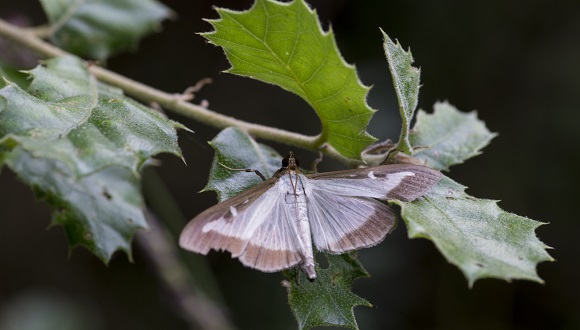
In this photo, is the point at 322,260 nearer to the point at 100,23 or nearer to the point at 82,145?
the point at 82,145

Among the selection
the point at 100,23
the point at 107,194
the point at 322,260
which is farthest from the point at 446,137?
the point at 100,23

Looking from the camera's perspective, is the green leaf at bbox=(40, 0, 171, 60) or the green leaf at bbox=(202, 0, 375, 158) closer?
the green leaf at bbox=(202, 0, 375, 158)

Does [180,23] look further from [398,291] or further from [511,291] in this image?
[511,291]

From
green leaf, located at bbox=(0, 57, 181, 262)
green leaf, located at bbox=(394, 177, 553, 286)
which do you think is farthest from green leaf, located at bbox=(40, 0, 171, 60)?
green leaf, located at bbox=(394, 177, 553, 286)

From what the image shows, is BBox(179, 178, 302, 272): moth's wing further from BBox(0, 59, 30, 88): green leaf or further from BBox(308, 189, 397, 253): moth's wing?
BBox(0, 59, 30, 88): green leaf

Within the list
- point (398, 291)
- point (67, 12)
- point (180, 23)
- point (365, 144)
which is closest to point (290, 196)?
point (365, 144)
